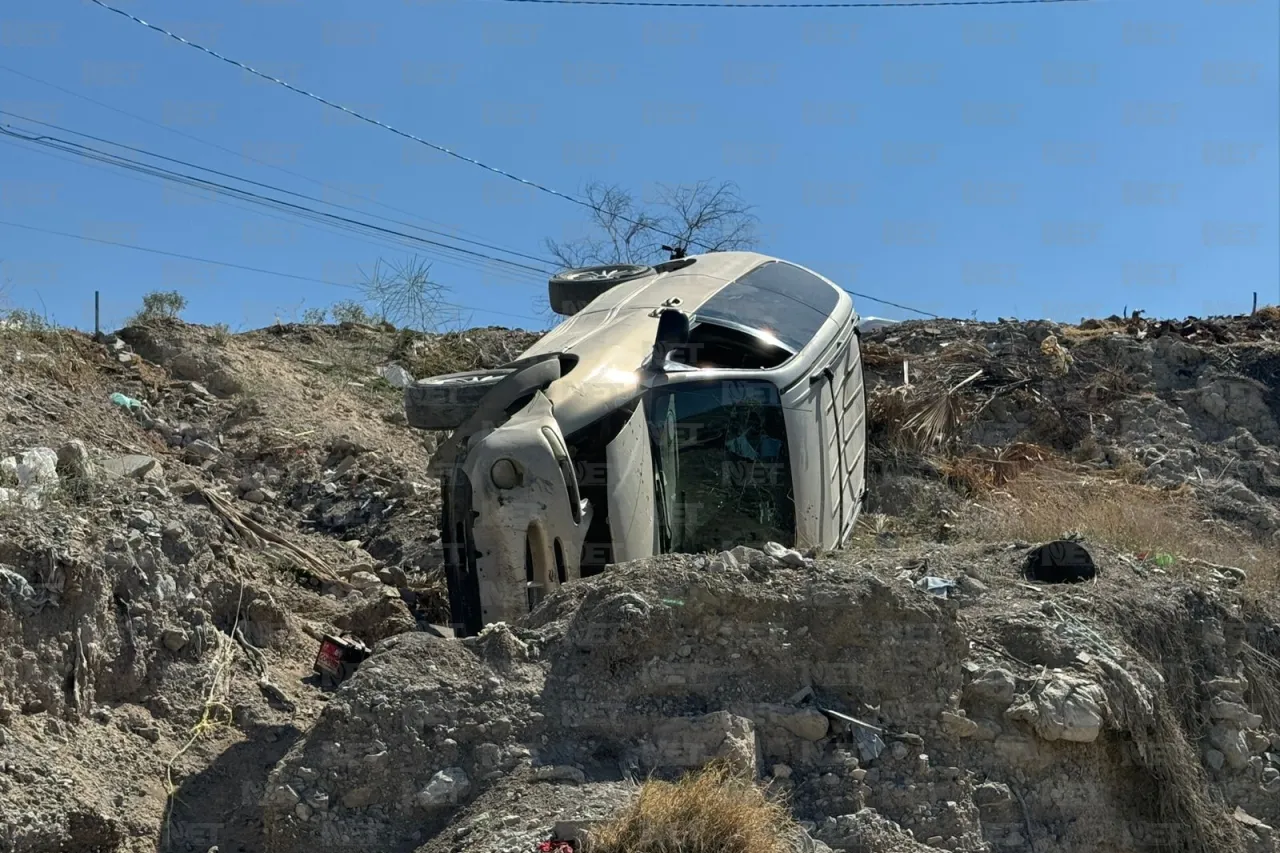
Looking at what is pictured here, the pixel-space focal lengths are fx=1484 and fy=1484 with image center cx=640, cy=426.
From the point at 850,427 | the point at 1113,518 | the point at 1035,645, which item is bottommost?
the point at 1035,645

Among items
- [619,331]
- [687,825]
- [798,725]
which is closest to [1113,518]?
[619,331]

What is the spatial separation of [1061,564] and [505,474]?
3.04 m

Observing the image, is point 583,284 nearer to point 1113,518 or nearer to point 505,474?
point 1113,518

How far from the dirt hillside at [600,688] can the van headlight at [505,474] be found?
86cm

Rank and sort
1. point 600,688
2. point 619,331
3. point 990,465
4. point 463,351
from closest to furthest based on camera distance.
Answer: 1. point 600,688
2. point 619,331
3. point 990,465
4. point 463,351

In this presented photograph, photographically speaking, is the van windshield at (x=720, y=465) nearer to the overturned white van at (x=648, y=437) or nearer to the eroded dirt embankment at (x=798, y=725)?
the overturned white van at (x=648, y=437)

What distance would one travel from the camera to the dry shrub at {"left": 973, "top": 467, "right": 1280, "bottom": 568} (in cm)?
923

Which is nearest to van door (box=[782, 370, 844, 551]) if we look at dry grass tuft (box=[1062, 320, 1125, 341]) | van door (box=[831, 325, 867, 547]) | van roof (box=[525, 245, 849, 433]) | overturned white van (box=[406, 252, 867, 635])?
overturned white van (box=[406, 252, 867, 635])

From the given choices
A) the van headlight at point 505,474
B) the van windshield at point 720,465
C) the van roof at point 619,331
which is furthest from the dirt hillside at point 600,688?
the van roof at point 619,331

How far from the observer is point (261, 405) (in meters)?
12.3

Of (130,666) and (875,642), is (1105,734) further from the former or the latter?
(130,666)

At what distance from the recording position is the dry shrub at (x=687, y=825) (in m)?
4.31

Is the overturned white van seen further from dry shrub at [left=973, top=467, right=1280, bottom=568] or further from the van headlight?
dry shrub at [left=973, top=467, right=1280, bottom=568]

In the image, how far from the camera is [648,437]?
7.51m
